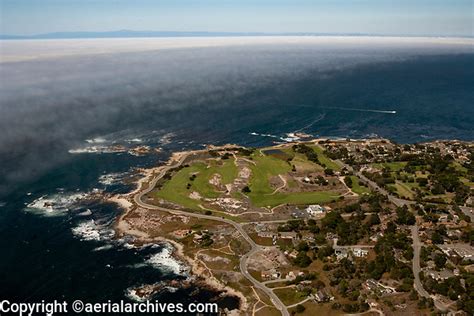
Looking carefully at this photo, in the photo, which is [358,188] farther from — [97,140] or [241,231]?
[97,140]

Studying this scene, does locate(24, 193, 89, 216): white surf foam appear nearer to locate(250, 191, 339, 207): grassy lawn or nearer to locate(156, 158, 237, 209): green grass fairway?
locate(156, 158, 237, 209): green grass fairway

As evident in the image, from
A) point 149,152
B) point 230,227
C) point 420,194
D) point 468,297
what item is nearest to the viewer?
point 468,297

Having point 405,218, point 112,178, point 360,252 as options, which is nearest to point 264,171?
point 405,218

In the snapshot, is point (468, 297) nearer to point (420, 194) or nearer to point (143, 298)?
point (420, 194)

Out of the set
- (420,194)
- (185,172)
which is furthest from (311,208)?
(185,172)

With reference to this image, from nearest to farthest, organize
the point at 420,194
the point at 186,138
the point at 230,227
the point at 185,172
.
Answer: the point at 230,227 → the point at 420,194 → the point at 185,172 → the point at 186,138
